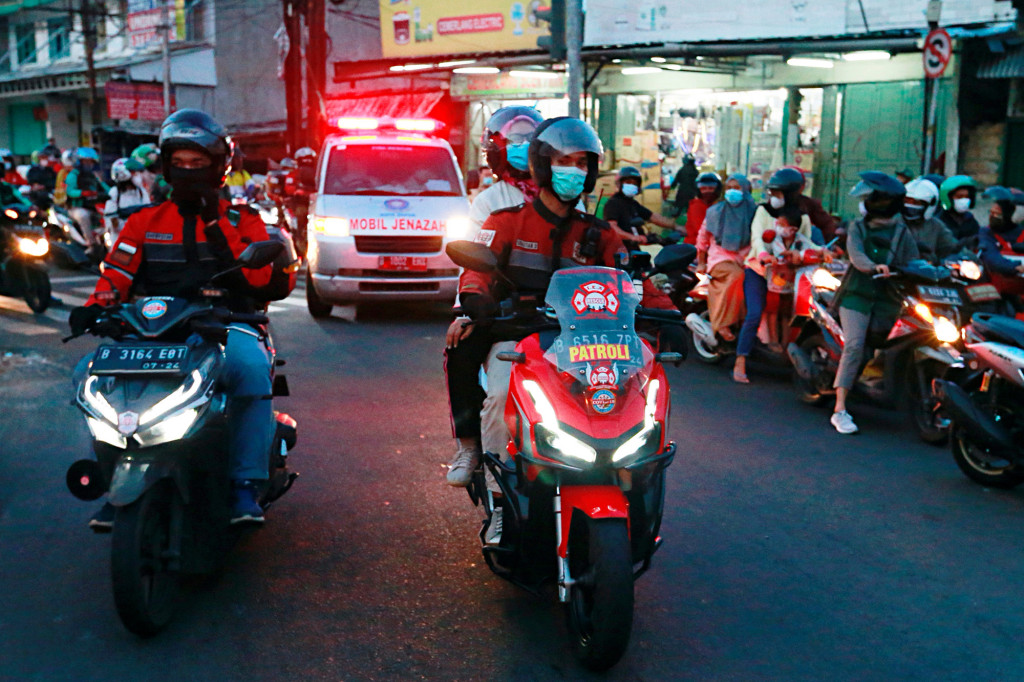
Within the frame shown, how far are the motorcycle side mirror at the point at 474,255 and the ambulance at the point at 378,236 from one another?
25.6ft

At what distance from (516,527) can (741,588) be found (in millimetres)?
1247

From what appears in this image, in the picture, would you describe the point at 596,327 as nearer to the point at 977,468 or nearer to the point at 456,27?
the point at 977,468

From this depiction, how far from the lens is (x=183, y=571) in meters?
4.15

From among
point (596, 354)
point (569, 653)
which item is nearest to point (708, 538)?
point (569, 653)

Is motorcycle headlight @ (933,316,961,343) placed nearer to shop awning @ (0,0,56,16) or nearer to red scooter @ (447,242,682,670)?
red scooter @ (447,242,682,670)

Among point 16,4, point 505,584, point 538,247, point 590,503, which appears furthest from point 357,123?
point 16,4

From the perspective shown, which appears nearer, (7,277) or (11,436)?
(11,436)

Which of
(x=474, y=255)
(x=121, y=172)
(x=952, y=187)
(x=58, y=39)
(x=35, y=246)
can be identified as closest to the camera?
(x=474, y=255)

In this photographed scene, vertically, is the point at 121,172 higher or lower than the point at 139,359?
higher

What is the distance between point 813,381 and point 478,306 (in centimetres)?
493

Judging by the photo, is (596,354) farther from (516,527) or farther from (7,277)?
(7,277)

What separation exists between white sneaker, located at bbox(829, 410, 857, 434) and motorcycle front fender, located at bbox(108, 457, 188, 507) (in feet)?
16.7

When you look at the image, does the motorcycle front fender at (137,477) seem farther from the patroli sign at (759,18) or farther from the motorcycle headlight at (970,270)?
the patroli sign at (759,18)

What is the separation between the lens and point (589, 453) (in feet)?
12.0
